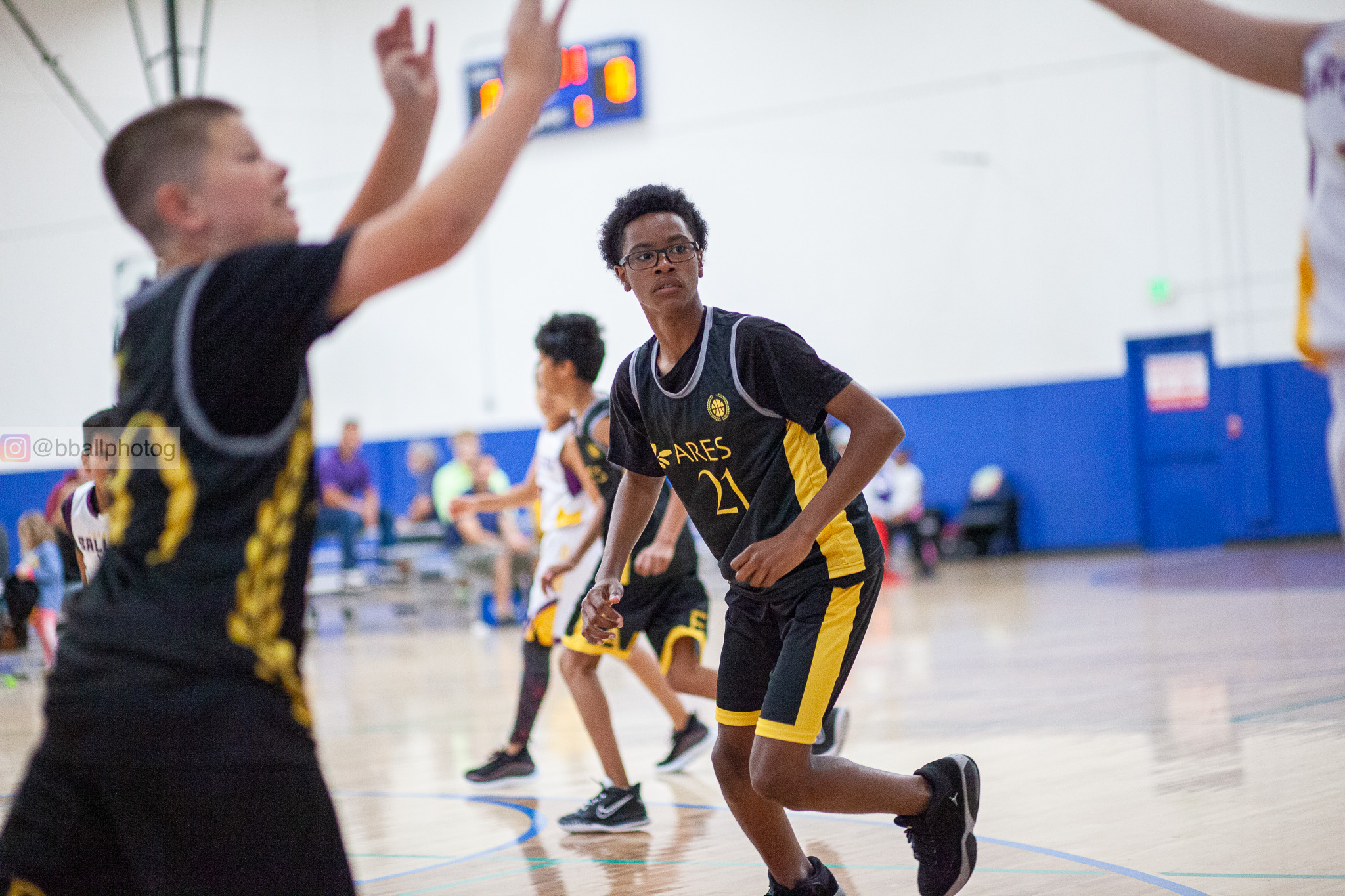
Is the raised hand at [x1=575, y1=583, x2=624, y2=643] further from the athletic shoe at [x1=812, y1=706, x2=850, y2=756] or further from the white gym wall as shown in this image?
the white gym wall

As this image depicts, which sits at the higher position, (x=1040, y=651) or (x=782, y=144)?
(x=782, y=144)

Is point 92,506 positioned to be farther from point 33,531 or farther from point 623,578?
point 33,531

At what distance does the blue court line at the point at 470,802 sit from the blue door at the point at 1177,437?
1237 centimetres

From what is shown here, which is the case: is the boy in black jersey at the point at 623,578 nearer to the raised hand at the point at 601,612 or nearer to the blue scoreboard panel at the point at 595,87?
the raised hand at the point at 601,612

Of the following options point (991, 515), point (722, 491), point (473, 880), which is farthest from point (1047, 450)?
point (722, 491)

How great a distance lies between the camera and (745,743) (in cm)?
311

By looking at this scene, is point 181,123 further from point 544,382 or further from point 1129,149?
point 1129,149

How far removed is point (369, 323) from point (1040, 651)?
41.0 ft

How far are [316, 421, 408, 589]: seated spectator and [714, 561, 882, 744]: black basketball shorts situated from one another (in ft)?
33.1

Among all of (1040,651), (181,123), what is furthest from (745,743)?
(1040,651)

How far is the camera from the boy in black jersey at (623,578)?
14.9ft

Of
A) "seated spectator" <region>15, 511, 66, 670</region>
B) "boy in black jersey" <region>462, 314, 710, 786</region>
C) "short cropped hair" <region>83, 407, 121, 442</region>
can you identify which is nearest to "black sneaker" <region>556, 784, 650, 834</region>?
"boy in black jersey" <region>462, 314, 710, 786</region>

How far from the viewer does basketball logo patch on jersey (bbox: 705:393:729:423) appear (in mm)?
3037

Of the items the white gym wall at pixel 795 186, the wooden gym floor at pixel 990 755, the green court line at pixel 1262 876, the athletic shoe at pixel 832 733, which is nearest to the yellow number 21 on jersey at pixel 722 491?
the athletic shoe at pixel 832 733
